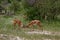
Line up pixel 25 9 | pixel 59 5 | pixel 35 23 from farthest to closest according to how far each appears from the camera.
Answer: pixel 25 9
pixel 59 5
pixel 35 23

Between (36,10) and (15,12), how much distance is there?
41.8ft

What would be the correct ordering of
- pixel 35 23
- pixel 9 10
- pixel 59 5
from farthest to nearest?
pixel 9 10, pixel 59 5, pixel 35 23

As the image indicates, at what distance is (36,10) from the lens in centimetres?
2709

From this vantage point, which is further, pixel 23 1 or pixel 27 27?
pixel 23 1

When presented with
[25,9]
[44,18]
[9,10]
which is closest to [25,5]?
[25,9]

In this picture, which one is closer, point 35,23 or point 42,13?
point 35,23

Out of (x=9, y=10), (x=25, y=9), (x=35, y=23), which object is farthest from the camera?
(x=9, y=10)

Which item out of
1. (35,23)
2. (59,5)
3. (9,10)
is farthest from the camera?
(9,10)

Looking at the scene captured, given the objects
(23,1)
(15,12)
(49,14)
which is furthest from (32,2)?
(15,12)

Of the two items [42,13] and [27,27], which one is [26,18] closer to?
[42,13]

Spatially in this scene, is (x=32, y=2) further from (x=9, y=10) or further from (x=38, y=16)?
(x=9, y=10)

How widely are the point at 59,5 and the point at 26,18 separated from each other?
4064 millimetres

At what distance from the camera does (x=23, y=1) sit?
2791 centimetres

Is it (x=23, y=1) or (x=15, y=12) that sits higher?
(x=23, y=1)
